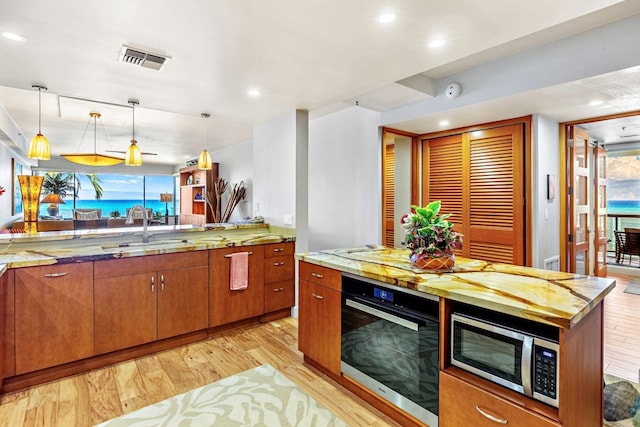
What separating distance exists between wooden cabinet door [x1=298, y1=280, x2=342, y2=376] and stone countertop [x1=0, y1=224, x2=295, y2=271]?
1.12 metres

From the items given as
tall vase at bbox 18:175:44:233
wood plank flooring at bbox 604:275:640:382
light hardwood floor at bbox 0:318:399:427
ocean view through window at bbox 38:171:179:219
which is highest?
ocean view through window at bbox 38:171:179:219

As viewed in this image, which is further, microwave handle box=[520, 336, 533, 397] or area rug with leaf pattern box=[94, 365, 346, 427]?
area rug with leaf pattern box=[94, 365, 346, 427]

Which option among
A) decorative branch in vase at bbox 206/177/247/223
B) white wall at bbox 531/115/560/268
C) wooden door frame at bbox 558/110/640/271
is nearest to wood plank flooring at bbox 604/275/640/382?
wooden door frame at bbox 558/110/640/271

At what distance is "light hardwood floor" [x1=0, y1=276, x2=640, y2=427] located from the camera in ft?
6.68

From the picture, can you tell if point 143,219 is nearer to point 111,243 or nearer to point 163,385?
point 111,243

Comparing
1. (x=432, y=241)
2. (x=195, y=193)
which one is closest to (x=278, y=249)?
(x=432, y=241)

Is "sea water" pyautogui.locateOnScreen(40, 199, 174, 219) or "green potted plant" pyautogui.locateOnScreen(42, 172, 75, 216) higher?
"green potted plant" pyautogui.locateOnScreen(42, 172, 75, 216)

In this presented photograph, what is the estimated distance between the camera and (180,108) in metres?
3.61

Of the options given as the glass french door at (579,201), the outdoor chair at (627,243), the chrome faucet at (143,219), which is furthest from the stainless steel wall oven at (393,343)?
the outdoor chair at (627,243)

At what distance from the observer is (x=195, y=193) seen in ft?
28.0

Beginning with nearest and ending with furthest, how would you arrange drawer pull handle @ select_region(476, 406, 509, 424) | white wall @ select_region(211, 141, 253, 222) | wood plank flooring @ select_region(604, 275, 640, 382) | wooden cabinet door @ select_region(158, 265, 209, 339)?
drawer pull handle @ select_region(476, 406, 509, 424)
wood plank flooring @ select_region(604, 275, 640, 382)
wooden cabinet door @ select_region(158, 265, 209, 339)
white wall @ select_region(211, 141, 253, 222)

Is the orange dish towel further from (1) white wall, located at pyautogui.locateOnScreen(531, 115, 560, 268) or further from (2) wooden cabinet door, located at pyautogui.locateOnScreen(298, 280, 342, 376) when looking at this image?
(1) white wall, located at pyautogui.locateOnScreen(531, 115, 560, 268)

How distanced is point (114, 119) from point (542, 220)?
5702 mm

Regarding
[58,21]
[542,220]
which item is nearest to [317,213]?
[542,220]
